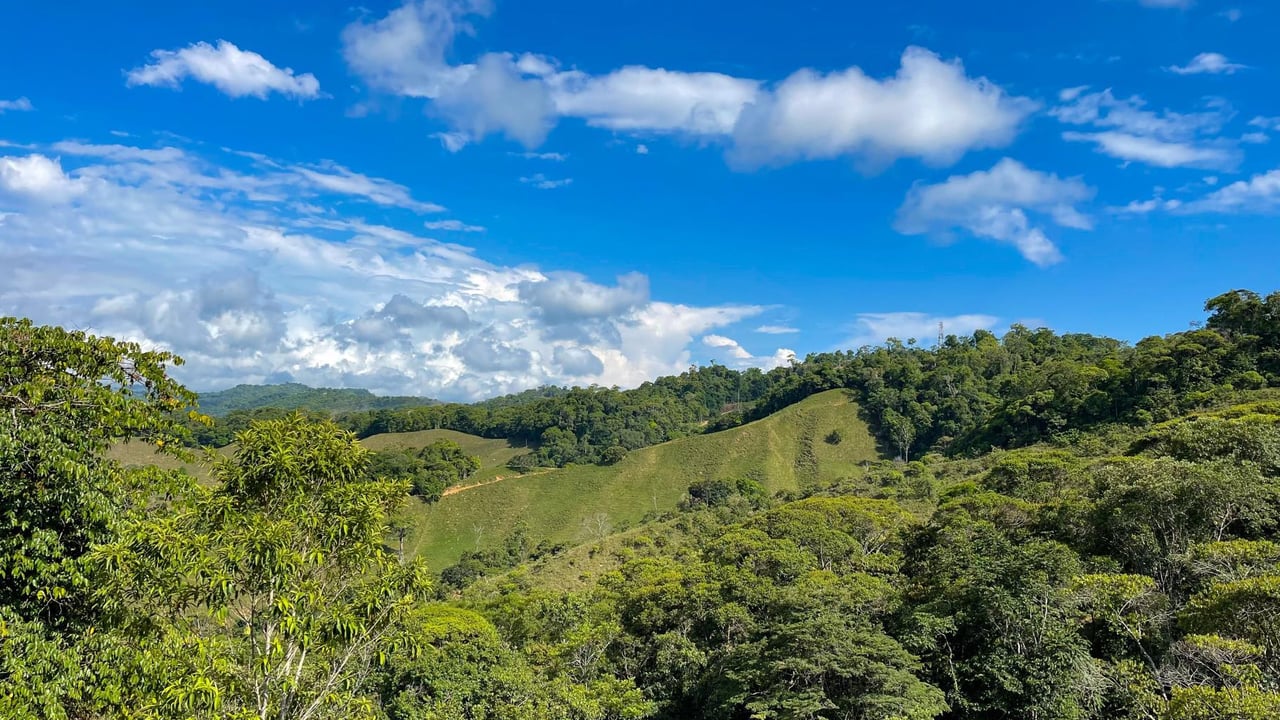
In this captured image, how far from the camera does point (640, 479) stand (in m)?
102

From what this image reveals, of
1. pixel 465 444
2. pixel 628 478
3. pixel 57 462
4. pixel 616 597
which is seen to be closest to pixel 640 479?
pixel 628 478

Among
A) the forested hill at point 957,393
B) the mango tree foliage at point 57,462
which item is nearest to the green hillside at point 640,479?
the forested hill at point 957,393

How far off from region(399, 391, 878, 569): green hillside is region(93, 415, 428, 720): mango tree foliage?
2765 inches

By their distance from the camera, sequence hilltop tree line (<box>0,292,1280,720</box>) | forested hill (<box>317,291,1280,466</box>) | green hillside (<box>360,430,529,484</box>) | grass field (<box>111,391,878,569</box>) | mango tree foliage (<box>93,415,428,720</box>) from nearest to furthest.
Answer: mango tree foliage (<box>93,415,428,720</box>) < hilltop tree line (<box>0,292,1280,720</box>) < forested hill (<box>317,291,1280,466</box>) < grass field (<box>111,391,878,569</box>) < green hillside (<box>360,430,529,484</box>)

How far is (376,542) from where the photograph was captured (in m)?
8.85

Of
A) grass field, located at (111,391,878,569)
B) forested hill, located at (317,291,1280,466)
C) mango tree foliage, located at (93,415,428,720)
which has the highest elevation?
forested hill, located at (317,291,1280,466)

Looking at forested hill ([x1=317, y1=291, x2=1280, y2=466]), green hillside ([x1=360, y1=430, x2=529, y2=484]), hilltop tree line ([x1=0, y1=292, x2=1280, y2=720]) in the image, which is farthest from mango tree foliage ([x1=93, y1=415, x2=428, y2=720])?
green hillside ([x1=360, y1=430, x2=529, y2=484])

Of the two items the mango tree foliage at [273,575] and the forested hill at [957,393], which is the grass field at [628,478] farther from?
the mango tree foliage at [273,575]

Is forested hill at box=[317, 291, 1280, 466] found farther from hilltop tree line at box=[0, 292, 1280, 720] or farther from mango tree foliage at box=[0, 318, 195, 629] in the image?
mango tree foliage at box=[0, 318, 195, 629]

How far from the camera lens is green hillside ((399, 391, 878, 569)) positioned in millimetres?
87000

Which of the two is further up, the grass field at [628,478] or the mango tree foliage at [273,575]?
the mango tree foliage at [273,575]

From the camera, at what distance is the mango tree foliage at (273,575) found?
753 cm

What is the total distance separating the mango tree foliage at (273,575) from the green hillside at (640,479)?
230 ft

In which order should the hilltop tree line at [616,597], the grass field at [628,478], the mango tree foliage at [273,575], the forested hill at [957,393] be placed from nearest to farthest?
the mango tree foliage at [273,575], the hilltop tree line at [616,597], the forested hill at [957,393], the grass field at [628,478]
